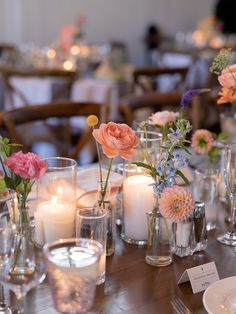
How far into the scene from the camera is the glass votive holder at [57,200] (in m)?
1.25

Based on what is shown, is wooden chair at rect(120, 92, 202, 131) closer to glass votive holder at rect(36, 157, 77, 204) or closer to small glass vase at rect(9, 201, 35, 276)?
glass votive holder at rect(36, 157, 77, 204)

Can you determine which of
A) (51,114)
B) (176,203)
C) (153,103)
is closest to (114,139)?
(176,203)

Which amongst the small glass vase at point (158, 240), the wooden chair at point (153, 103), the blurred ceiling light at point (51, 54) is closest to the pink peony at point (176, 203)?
the small glass vase at point (158, 240)

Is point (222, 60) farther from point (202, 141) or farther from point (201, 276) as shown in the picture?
point (201, 276)

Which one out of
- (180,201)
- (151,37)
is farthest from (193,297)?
(151,37)

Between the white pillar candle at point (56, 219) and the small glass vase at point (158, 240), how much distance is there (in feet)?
0.59

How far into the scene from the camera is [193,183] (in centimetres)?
158

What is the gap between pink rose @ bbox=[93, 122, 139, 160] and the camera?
1.13 metres

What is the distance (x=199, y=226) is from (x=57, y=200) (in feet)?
1.10

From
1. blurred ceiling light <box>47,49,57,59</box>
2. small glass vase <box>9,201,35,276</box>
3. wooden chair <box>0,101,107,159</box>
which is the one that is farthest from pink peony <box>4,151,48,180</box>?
blurred ceiling light <box>47,49,57,59</box>

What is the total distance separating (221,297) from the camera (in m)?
1.08

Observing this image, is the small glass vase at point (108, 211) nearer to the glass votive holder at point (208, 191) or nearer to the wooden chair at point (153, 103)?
the glass votive holder at point (208, 191)

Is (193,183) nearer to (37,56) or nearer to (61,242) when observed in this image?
(61,242)

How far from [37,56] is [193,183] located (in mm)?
3273
